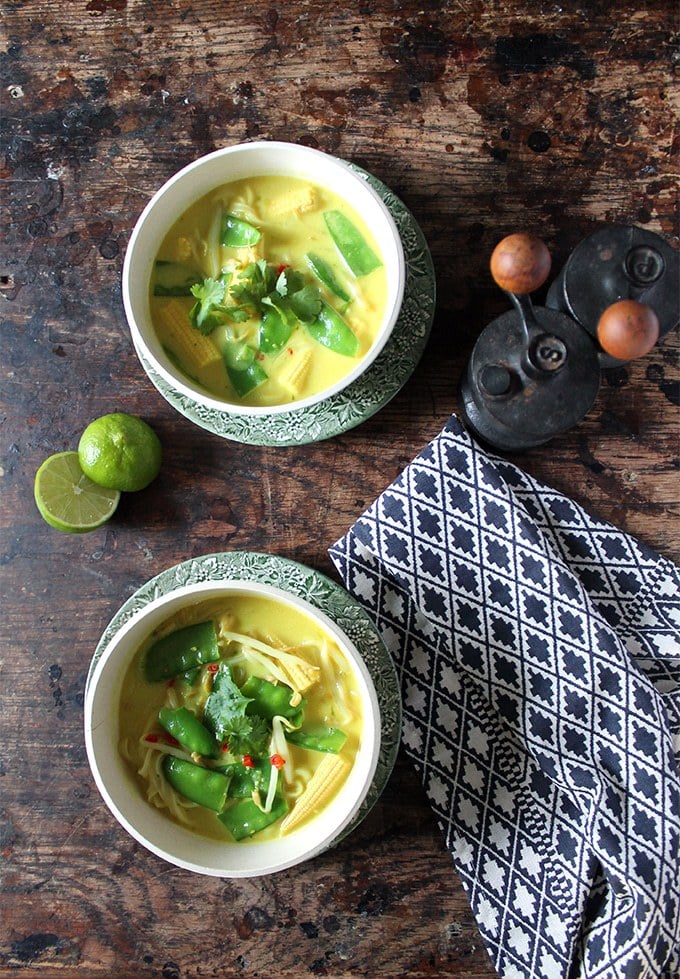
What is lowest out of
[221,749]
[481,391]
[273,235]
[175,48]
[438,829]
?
[438,829]

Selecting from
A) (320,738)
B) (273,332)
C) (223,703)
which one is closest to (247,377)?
(273,332)

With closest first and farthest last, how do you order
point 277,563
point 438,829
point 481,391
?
point 481,391
point 277,563
point 438,829

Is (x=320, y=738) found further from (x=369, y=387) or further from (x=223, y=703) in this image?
(x=369, y=387)

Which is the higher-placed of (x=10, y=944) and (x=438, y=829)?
(x=438, y=829)

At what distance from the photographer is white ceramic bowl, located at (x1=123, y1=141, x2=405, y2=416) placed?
2.20 m

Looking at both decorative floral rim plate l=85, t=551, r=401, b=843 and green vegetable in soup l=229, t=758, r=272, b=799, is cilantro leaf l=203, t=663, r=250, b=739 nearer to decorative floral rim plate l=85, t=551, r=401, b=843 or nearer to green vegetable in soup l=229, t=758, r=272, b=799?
green vegetable in soup l=229, t=758, r=272, b=799

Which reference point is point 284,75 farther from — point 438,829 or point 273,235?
point 438,829

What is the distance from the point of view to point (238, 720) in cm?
221

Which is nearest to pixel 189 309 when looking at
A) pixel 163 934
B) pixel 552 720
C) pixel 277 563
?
pixel 277 563

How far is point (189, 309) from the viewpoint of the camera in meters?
2.39

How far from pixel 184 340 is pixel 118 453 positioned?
34cm

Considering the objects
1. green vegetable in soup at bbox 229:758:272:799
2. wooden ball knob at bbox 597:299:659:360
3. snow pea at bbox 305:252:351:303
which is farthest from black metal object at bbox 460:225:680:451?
green vegetable in soup at bbox 229:758:272:799

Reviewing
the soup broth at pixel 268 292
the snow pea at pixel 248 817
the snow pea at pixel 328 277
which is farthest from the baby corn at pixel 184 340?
the snow pea at pixel 248 817

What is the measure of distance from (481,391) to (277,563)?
679mm
